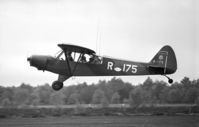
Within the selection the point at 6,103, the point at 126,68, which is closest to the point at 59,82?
the point at 126,68

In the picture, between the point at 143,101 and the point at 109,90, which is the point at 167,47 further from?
the point at 109,90

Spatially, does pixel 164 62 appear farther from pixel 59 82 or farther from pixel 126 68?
pixel 59 82

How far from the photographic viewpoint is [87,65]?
23.1 m

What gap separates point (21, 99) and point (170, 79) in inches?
1828

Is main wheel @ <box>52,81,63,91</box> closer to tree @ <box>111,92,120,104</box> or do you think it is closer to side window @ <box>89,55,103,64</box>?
side window @ <box>89,55,103,64</box>

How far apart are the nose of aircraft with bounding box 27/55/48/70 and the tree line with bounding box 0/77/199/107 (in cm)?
2087

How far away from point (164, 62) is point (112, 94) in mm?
48692

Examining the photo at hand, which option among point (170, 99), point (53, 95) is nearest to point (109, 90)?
point (53, 95)

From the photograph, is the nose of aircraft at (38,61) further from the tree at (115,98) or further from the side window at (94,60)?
the tree at (115,98)

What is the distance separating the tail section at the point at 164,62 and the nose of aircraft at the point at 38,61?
6.30 metres

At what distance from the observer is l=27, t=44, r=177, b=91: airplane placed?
2308 cm

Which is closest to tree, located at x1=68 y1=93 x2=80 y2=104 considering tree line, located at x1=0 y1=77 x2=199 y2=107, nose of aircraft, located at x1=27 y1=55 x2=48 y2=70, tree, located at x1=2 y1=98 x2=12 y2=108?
tree line, located at x1=0 y1=77 x2=199 y2=107

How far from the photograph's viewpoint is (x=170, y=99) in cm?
5259

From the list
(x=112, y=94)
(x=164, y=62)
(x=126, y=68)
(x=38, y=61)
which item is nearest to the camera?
(x=38, y=61)
